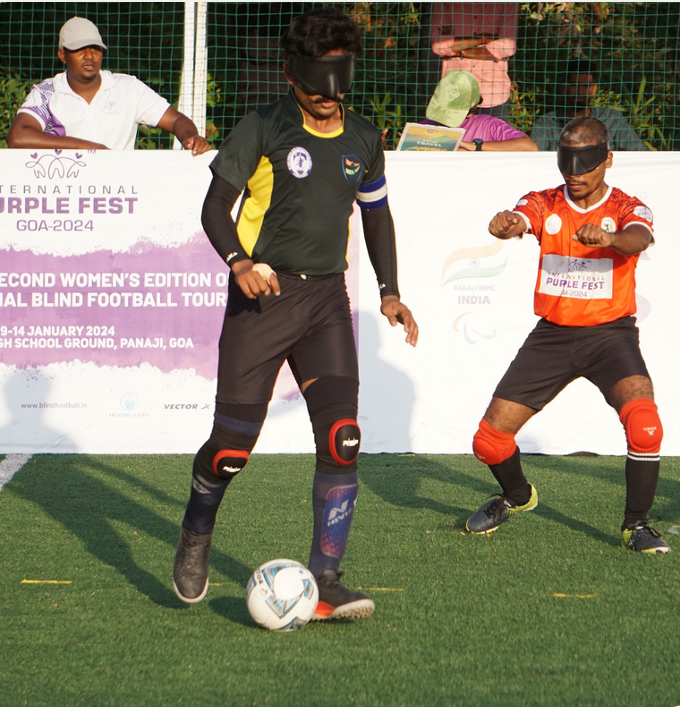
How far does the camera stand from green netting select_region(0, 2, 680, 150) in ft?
34.4

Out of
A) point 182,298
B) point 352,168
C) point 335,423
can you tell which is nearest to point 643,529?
point 335,423

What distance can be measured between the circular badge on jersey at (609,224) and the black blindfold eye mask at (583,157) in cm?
31

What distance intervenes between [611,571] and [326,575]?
157cm

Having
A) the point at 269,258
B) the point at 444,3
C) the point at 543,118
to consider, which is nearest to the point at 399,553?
the point at 269,258

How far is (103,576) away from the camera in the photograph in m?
4.83

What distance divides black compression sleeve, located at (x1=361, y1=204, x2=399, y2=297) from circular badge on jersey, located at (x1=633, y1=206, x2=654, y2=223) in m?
1.57

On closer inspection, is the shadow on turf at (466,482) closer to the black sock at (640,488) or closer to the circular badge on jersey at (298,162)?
the black sock at (640,488)

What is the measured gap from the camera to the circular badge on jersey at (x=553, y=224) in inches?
224

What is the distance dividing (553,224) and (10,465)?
4.40 metres

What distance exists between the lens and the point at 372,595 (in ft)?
14.9

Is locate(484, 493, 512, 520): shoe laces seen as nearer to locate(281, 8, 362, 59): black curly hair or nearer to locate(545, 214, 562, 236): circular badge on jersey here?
locate(545, 214, 562, 236): circular badge on jersey

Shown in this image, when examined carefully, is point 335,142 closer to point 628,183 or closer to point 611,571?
point 611,571

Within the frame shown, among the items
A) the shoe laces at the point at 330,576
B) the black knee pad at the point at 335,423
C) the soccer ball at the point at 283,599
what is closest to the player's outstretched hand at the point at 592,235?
the black knee pad at the point at 335,423

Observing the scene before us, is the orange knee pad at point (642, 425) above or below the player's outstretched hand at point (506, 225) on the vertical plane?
below
